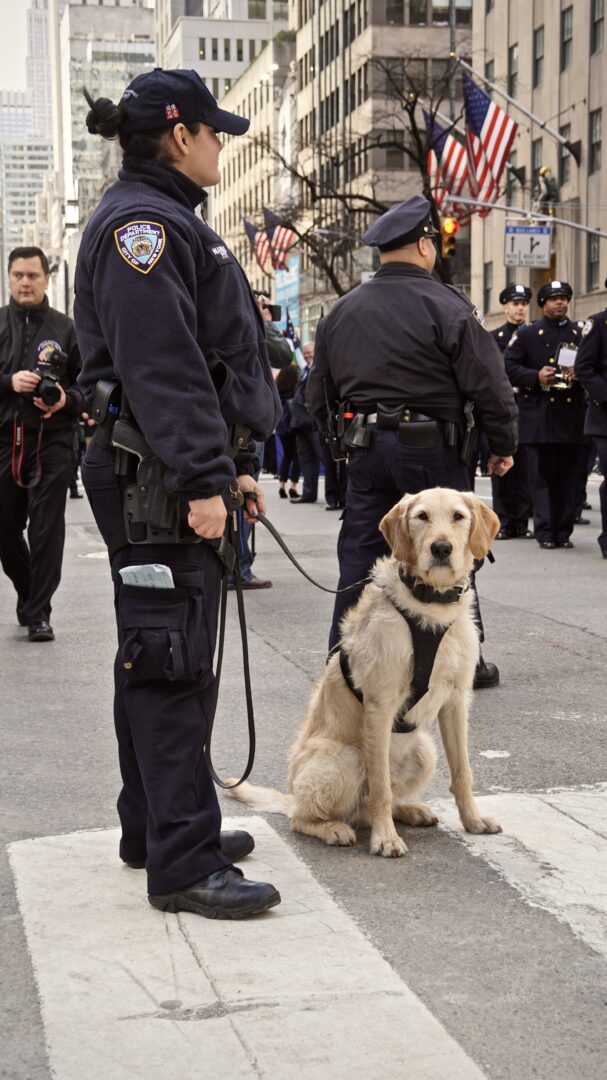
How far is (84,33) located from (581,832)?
671 ft

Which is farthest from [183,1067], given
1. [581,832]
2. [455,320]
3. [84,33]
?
[84,33]

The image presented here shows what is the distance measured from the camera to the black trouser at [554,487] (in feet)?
44.3

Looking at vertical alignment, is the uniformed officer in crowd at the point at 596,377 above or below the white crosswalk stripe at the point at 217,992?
above

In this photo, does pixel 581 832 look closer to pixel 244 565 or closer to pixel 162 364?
pixel 162 364

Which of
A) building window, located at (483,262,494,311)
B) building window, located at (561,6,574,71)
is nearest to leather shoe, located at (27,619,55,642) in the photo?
building window, located at (561,6,574,71)

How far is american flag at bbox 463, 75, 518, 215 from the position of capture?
32.4 meters

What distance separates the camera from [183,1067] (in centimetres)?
301

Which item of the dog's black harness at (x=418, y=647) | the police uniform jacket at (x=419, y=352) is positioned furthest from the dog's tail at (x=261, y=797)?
the police uniform jacket at (x=419, y=352)

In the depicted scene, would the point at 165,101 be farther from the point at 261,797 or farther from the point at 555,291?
the point at 555,291

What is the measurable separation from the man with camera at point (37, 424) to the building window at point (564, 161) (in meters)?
39.0

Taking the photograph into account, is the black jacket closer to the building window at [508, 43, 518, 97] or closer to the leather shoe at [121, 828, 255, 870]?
the leather shoe at [121, 828, 255, 870]

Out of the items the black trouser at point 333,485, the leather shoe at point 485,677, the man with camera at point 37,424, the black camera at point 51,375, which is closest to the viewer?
the leather shoe at point 485,677

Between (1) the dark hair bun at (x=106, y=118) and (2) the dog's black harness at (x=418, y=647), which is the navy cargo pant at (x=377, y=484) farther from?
(1) the dark hair bun at (x=106, y=118)

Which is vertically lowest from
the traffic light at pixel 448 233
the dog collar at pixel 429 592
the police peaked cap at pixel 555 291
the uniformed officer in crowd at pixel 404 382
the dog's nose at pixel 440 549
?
the dog collar at pixel 429 592
